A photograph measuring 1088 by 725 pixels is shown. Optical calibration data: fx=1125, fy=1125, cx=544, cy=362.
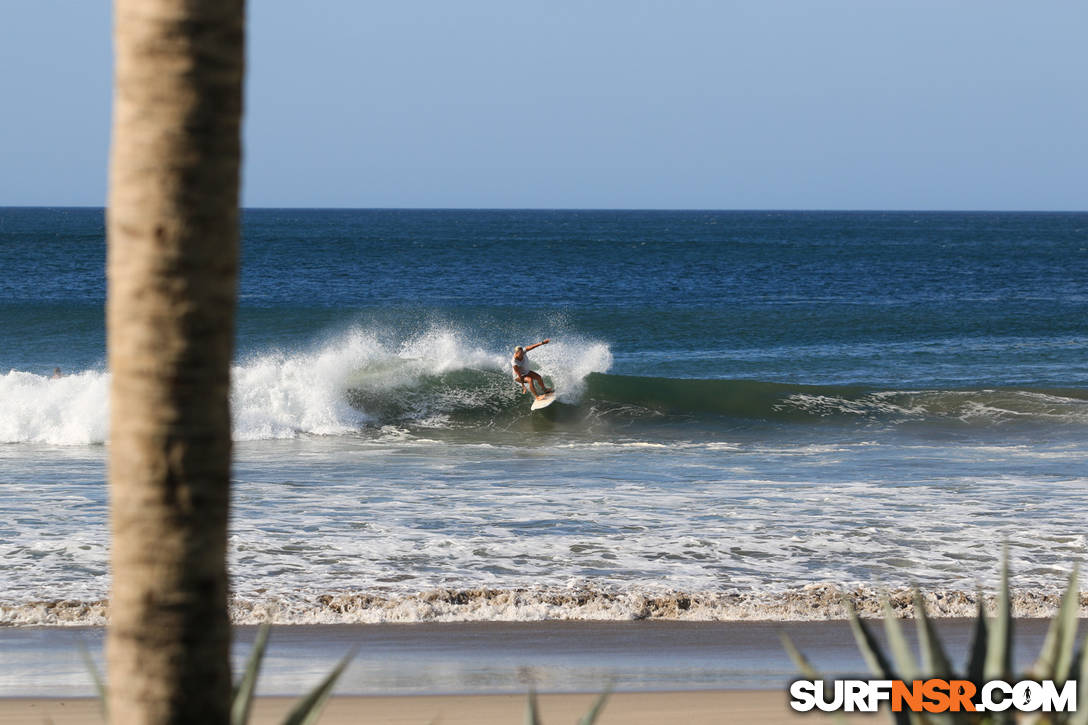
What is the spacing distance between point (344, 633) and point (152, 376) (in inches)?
216

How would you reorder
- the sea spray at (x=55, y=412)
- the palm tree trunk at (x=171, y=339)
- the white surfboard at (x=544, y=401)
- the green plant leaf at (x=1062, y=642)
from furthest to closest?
the white surfboard at (x=544, y=401) < the sea spray at (x=55, y=412) < the green plant leaf at (x=1062, y=642) < the palm tree trunk at (x=171, y=339)

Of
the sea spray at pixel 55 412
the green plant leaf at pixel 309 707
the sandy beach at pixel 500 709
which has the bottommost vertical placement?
the sea spray at pixel 55 412

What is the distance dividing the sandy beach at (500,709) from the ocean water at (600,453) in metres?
1.58

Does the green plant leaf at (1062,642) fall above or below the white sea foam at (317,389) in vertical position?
above

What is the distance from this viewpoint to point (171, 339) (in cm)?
231

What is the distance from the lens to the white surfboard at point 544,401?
2044 cm

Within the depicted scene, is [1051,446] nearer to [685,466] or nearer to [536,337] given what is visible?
[685,466]

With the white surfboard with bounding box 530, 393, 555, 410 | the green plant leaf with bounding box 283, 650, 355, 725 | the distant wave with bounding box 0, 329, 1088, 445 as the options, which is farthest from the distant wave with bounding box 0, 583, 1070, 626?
the white surfboard with bounding box 530, 393, 555, 410

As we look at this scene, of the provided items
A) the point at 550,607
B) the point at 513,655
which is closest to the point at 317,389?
the point at 550,607

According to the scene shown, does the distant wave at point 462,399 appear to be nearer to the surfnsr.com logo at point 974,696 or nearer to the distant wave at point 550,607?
the distant wave at point 550,607

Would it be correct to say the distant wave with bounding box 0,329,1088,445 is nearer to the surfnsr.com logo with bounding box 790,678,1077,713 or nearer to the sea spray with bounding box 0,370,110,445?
the sea spray with bounding box 0,370,110,445

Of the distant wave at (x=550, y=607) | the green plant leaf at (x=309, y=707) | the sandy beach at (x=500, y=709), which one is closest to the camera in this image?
the green plant leaf at (x=309, y=707)

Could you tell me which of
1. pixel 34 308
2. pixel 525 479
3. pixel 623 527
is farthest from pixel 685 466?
pixel 34 308

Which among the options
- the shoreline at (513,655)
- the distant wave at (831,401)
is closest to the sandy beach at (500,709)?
the shoreline at (513,655)
